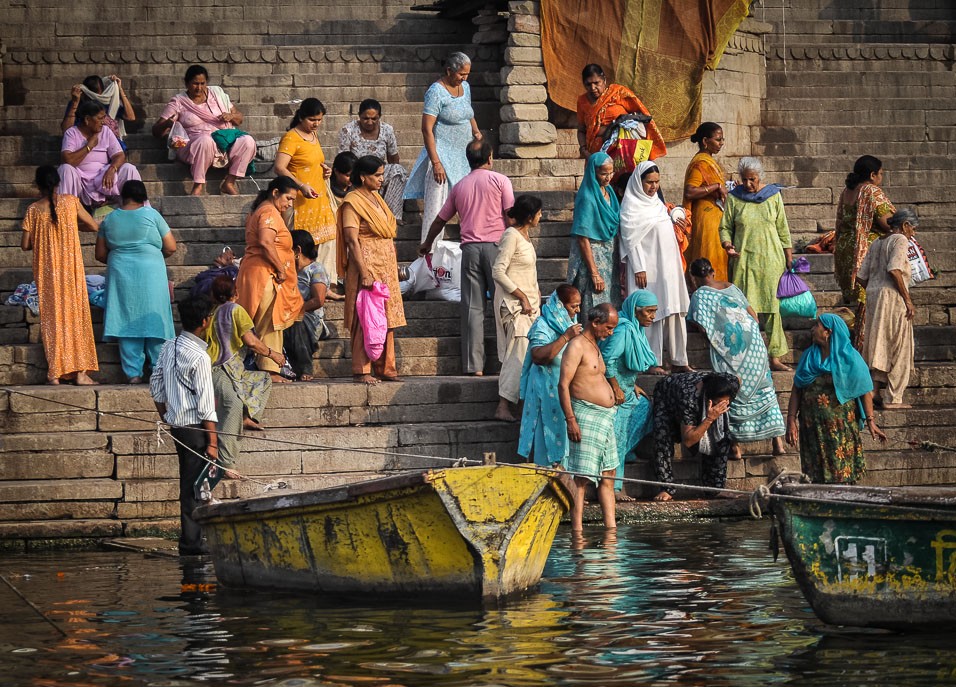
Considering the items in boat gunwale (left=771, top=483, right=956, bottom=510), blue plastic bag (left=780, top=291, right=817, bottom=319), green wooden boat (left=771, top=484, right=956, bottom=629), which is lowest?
green wooden boat (left=771, top=484, right=956, bottom=629)

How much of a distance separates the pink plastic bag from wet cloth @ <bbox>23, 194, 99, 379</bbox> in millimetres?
1919

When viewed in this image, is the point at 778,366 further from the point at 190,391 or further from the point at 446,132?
the point at 190,391

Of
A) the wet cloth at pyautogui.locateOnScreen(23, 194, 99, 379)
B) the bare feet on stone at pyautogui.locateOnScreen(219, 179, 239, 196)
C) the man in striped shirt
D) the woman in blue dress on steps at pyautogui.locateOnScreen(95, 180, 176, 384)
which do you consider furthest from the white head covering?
the wet cloth at pyautogui.locateOnScreen(23, 194, 99, 379)

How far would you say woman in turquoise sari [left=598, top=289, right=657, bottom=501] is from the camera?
445 inches

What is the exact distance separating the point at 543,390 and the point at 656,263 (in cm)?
177

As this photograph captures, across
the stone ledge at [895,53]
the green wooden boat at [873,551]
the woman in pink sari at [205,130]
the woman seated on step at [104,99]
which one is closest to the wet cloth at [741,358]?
the green wooden boat at [873,551]

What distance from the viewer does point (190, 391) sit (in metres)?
10.3

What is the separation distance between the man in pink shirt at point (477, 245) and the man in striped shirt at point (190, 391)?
2707 millimetres

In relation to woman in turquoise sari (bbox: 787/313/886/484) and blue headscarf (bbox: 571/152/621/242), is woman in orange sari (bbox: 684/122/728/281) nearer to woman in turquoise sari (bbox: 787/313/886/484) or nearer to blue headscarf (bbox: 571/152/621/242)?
blue headscarf (bbox: 571/152/621/242)

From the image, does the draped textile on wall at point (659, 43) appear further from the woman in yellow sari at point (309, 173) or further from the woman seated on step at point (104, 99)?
the woman seated on step at point (104, 99)

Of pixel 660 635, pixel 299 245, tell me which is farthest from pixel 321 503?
pixel 299 245

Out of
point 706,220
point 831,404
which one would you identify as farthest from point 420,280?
point 831,404

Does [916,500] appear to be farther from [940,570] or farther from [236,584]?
[236,584]

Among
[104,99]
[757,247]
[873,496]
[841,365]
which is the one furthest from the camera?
[104,99]
